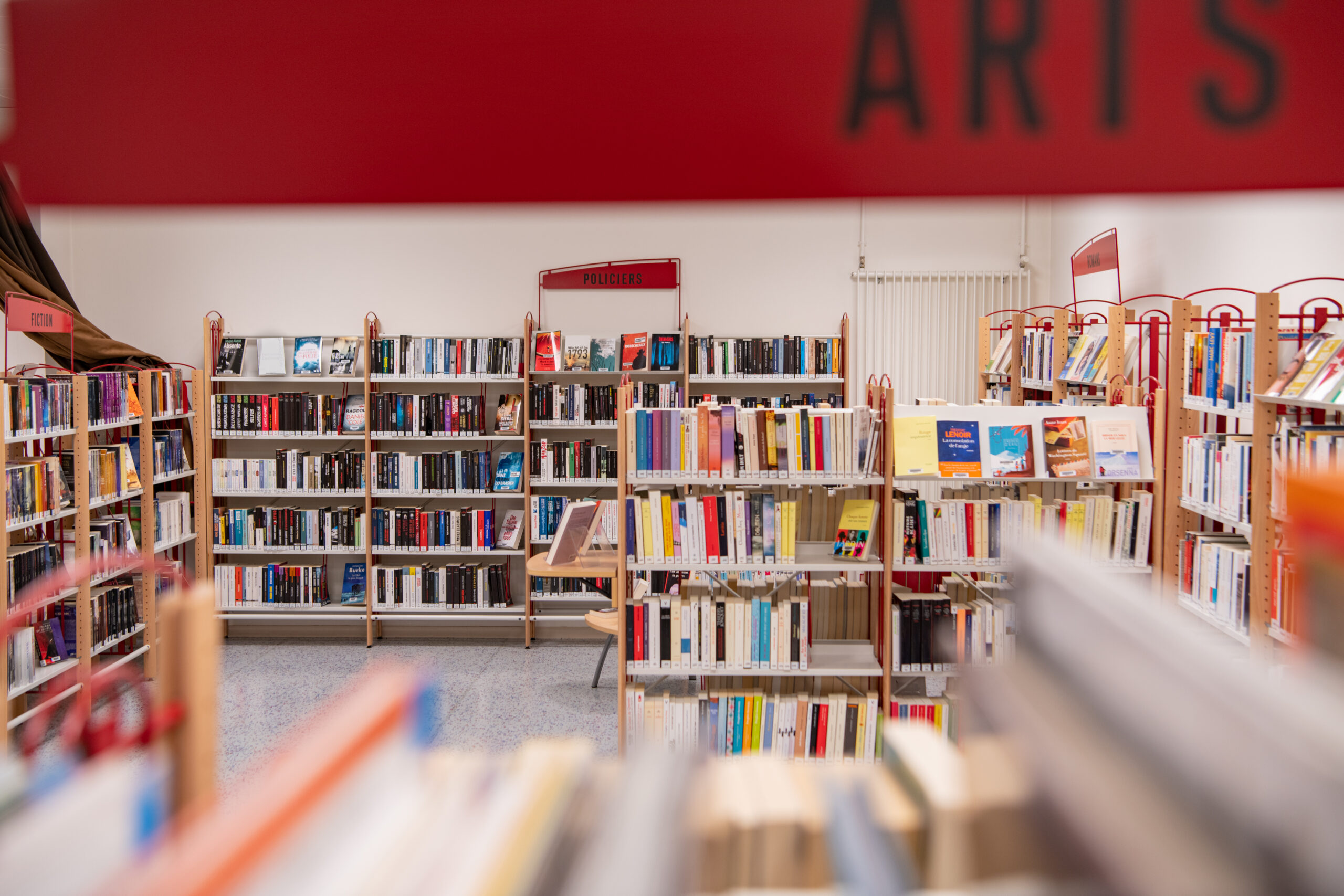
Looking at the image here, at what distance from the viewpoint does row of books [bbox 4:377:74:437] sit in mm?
4305

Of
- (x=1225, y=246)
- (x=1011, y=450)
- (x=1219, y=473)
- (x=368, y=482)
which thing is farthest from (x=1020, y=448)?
(x=368, y=482)

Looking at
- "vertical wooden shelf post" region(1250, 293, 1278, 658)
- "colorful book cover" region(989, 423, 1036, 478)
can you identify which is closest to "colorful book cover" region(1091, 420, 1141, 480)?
"colorful book cover" region(989, 423, 1036, 478)

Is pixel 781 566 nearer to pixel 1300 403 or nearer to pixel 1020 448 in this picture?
pixel 1020 448

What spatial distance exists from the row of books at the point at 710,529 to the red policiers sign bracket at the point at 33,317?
328 centimetres

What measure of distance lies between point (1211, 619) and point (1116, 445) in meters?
0.78

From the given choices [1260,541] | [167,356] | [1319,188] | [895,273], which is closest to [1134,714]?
[1319,188]

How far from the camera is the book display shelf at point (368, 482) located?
6.45 meters

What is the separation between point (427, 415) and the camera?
21.2 feet

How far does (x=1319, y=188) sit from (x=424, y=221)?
6826 millimetres

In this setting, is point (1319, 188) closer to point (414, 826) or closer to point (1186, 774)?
point (1186, 774)

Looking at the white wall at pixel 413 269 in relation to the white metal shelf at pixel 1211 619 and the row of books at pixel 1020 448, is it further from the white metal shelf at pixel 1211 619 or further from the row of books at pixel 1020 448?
the white metal shelf at pixel 1211 619

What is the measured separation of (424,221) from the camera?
6.80 meters

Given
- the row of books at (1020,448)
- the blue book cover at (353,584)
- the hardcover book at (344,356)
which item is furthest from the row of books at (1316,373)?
the blue book cover at (353,584)

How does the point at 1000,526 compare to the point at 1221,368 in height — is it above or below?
below
